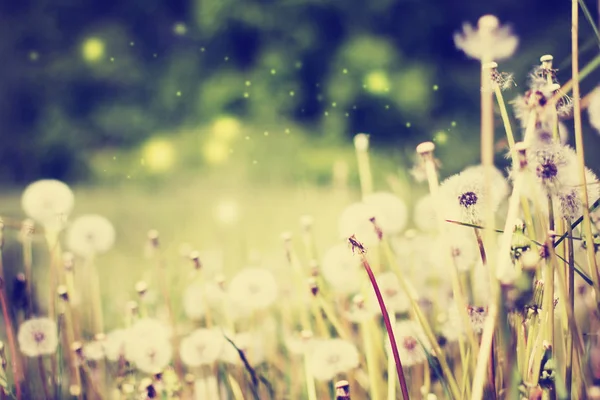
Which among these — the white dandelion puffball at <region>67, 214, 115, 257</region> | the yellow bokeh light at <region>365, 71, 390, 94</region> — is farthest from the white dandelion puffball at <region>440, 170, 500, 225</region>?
the yellow bokeh light at <region>365, 71, 390, 94</region>

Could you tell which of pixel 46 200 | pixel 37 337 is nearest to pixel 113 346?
pixel 37 337

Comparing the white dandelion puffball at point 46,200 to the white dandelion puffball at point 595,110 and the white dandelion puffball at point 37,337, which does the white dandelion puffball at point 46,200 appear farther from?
the white dandelion puffball at point 595,110

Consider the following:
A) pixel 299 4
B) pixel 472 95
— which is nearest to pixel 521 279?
pixel 472 95

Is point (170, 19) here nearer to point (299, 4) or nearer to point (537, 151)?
point (299, 4)

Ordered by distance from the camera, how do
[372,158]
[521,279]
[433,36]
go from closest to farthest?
1. [521,279]
2. [372,158]
3. [433,36]

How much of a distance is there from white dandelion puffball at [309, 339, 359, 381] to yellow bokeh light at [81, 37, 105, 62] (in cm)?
354

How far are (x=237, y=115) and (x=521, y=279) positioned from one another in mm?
3710

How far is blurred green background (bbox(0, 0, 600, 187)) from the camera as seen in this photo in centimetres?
385

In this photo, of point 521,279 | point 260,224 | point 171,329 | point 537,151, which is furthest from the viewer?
point 260,224

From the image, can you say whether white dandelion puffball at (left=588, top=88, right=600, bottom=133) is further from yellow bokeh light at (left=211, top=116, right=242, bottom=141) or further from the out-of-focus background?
yellow bokeh light at (left=211, top=116, right=242, bottom=141)

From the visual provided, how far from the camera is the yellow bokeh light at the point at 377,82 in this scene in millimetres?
3732

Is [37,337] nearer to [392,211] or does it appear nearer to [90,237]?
[90,237]

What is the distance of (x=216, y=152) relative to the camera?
4012 mm

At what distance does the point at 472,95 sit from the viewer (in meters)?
3.76
